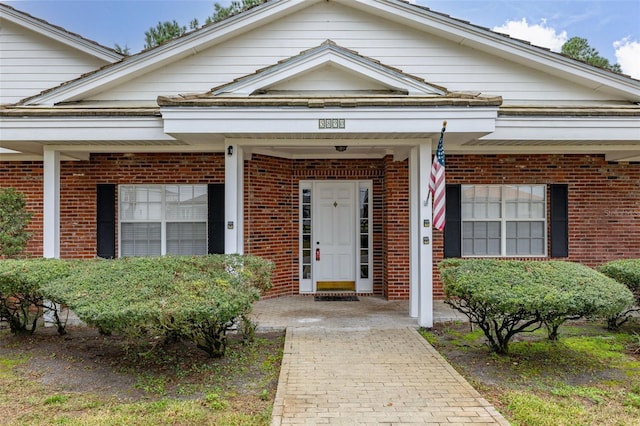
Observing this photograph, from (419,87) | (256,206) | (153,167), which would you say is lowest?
(256,206)

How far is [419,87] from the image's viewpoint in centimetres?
680

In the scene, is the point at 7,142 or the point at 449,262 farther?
the point at 7,142

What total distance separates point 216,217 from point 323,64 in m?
3.67

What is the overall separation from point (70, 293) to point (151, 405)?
73.5 inches

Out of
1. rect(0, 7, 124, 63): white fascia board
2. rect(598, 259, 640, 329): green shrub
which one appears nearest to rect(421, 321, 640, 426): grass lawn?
rect(598, 259, 640, 329): green shrub

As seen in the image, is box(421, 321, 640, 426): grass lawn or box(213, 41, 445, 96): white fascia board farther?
box(213, 41, 445, 96): white fascia board

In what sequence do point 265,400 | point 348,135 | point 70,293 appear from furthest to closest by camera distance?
point 348,135 < point 70,293 < point 265,400

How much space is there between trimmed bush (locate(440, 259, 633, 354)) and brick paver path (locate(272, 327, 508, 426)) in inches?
36.1

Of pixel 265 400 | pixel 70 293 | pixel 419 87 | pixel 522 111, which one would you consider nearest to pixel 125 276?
pixel 70 293

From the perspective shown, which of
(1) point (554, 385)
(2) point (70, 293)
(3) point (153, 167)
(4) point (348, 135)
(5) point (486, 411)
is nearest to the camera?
(5) point (486, 411)

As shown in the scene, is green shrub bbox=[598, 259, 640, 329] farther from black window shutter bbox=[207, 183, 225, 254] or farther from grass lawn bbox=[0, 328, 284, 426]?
black window shutter bbox=[207, 183, 225, 254]

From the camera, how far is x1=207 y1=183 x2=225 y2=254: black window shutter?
841 centimetres

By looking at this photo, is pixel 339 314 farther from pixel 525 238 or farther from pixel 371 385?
pixel 525 238

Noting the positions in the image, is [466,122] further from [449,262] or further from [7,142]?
[7,142]
